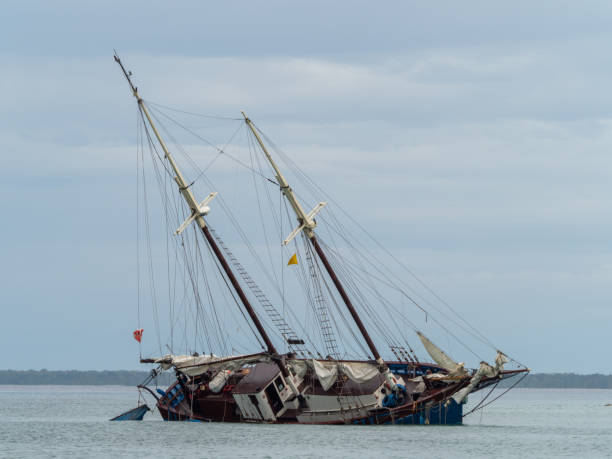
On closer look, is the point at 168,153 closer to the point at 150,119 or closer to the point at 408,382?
the point at 150,119

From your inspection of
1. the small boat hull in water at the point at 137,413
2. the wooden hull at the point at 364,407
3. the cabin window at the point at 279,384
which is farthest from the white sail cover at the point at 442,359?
the small boat hull in water at the point at 137,413

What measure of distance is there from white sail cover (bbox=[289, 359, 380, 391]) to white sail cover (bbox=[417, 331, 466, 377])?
5341 mm

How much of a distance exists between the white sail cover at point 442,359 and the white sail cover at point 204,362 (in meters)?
13.0

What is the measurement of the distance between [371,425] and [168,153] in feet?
90.2

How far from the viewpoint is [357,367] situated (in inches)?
3118

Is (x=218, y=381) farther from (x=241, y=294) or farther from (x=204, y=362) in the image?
(x=241, y=294)

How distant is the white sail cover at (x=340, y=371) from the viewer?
7844 cm

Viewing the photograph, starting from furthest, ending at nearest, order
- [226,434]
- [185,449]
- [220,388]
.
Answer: [220,388]
[226,434]
[185,449]

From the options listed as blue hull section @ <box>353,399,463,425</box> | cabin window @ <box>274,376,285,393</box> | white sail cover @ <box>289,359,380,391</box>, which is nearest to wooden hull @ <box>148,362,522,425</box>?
blue hull section @ <box>353,399,463,425</box>

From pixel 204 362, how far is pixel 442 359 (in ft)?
63.8

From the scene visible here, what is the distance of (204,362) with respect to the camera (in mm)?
84438

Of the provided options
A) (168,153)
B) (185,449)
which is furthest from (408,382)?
(168,153)

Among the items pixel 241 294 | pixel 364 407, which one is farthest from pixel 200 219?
pixel 364 407

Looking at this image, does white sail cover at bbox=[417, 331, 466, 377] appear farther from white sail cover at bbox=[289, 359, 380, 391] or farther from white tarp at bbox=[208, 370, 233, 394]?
white tarp at bbox=[208, 370, 233, 394]
